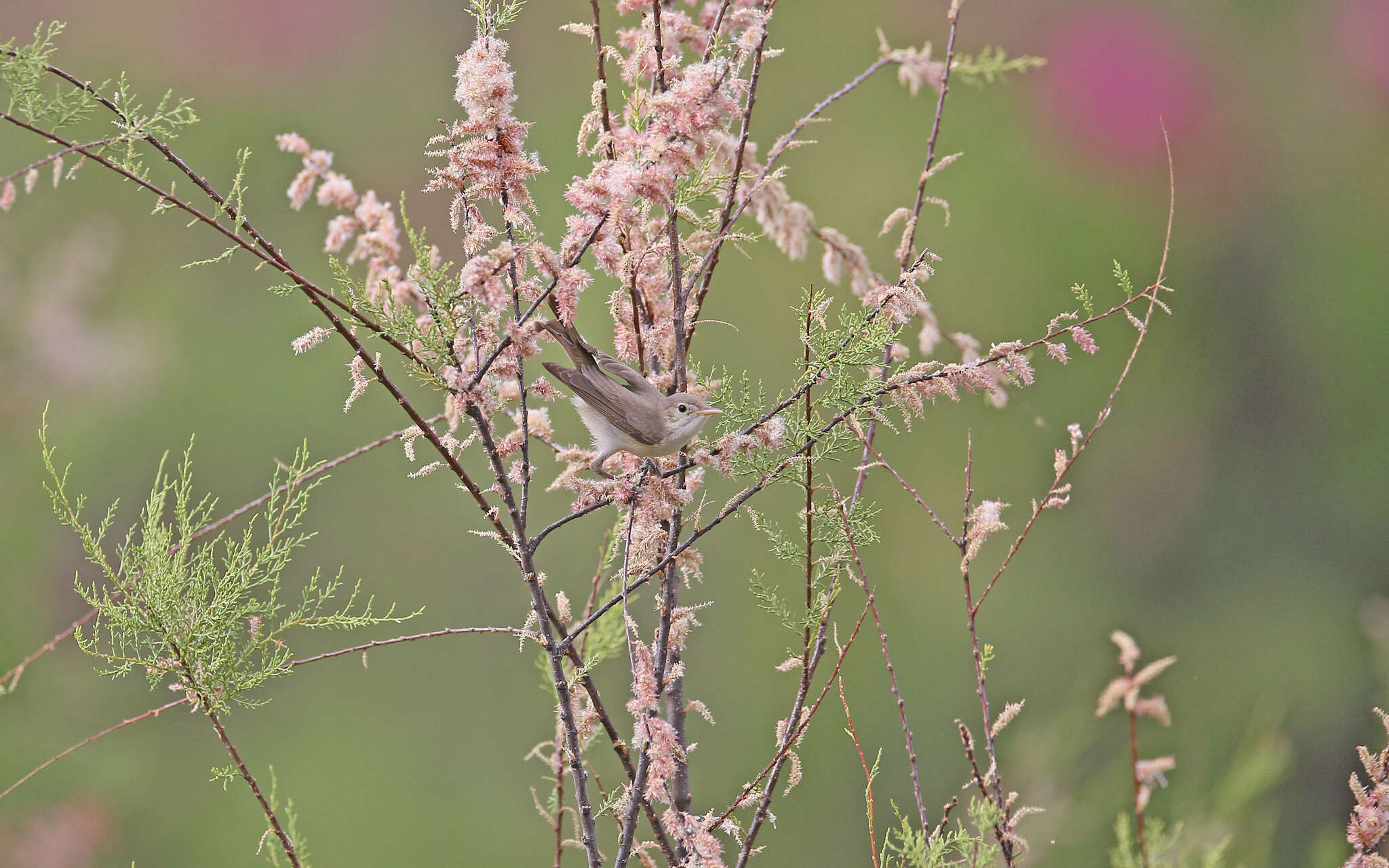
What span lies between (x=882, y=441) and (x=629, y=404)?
885 millimetres

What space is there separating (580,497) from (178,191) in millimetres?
1141

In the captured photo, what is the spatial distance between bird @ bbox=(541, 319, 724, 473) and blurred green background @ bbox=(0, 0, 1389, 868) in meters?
0.70

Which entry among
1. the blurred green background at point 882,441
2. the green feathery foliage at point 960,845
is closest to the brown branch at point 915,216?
the green feathery foliage at point 960,845

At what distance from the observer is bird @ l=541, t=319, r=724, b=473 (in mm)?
716

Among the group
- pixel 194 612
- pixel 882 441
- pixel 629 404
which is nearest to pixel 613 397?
pixel 629 404

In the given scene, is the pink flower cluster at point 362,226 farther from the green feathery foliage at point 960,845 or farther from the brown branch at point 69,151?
the green feathery foliage at point 960,845

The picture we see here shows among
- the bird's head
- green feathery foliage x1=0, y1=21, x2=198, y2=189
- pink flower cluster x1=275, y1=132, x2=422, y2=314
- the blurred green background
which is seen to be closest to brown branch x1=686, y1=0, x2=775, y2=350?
the bird's head

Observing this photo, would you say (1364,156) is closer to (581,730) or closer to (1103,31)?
(1103,31)

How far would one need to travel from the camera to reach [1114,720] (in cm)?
126

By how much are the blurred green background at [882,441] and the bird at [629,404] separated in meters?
0.70

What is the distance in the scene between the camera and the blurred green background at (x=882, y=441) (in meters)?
1.46

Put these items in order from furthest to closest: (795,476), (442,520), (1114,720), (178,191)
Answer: (442,520), (178,191), (1114,720), (795,476)

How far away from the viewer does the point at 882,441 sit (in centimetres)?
157

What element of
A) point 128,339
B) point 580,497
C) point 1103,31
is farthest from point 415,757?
point 1103,31
